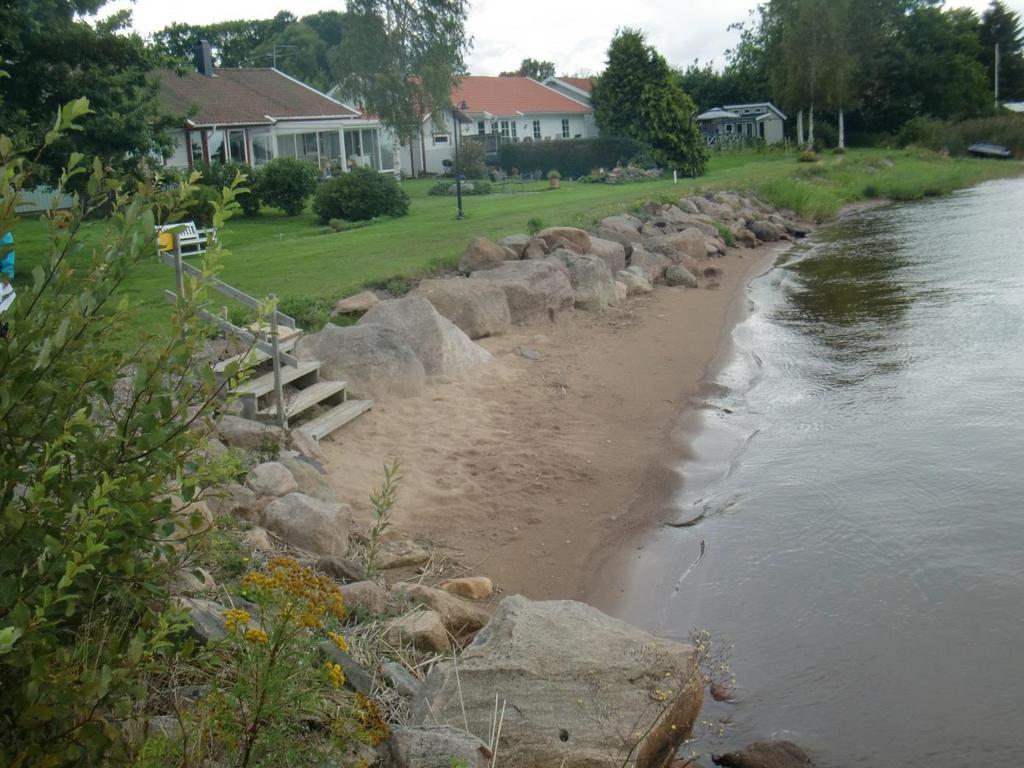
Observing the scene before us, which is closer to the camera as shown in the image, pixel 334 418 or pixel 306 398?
pixel 306 398

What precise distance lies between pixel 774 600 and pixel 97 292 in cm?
677

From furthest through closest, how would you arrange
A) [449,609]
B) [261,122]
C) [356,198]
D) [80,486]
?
[261,122] < [356,198] < [449,609] < [80,486]

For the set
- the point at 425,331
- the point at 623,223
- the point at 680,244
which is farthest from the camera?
the point at 623,223

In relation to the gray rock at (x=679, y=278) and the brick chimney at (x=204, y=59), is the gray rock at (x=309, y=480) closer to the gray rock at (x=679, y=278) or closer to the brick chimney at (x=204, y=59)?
the gray rock at (x=679, y=278)

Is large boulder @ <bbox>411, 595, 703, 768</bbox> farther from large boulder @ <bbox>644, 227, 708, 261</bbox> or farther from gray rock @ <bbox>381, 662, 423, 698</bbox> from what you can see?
large boulder @ <bbox>644, 227, 708, 261</bbox>

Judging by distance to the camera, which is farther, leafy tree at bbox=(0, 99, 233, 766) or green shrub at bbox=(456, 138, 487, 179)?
green shrub at bbox=(456, 138, 487, 179)

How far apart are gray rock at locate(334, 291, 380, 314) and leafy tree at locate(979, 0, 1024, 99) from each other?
76821 mm

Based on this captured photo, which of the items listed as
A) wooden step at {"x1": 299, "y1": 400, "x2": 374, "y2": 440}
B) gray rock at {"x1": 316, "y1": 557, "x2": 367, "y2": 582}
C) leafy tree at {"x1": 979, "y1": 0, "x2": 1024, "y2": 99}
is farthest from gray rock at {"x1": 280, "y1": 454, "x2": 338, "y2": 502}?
leafy tree at {"x1": 979, "y1": 0, "x2": 1024, "y2": 99}

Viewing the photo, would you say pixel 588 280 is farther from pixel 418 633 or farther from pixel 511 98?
pixel 511 98

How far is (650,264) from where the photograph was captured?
2456 cm

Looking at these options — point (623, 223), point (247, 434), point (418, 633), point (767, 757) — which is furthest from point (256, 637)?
point (623, 223)

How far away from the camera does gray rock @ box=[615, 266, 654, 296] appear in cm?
2259

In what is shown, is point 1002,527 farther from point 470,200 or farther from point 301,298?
point 470,200

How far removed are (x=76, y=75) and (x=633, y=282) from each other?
1117cm
